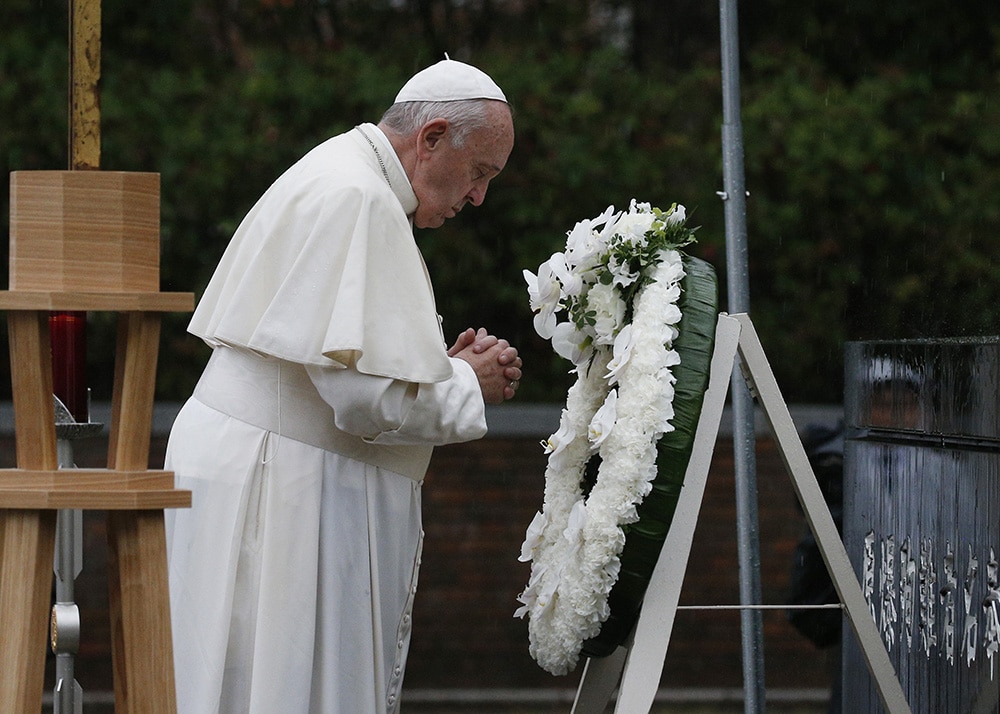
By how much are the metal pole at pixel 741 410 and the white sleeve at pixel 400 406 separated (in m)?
0.93

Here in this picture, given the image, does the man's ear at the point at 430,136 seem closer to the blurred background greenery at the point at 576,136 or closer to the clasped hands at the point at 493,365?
the clasped hands at the point at 493,365

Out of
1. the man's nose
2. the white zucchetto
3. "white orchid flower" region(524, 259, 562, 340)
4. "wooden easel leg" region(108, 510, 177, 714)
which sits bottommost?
"wooden easel leg" region(108, 510, 177, 714)

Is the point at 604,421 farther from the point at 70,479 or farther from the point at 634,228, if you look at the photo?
the point at 70,479

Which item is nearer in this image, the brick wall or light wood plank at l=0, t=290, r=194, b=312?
light wood plank at l=0, t=290, r=194, b=312

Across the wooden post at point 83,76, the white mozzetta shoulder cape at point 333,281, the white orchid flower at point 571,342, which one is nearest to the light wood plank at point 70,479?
the white mozzetta shoulder cape at point 333,281

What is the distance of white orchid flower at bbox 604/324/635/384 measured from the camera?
2758mm

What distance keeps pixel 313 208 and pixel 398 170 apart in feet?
0.86

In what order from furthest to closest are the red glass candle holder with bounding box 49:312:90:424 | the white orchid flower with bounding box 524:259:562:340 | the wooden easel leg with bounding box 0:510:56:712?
the red glass candle holder with bounding box 49:312:90:424
the white orchid flower with bounding box 524:259:562:340
the wooden easel leg with bounding box 0:510:56:712

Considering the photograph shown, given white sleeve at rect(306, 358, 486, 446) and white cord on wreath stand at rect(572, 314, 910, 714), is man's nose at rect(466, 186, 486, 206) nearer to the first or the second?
white sleeve at rect(306, 358, 486, 446)

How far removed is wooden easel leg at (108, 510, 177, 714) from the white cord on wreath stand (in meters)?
0.85

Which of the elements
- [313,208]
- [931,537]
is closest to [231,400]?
[313,208]

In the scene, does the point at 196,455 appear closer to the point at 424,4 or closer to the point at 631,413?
the point at 631,413

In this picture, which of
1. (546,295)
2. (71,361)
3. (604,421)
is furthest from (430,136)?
(71,361)

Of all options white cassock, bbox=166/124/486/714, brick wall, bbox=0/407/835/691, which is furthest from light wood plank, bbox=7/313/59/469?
brick wall, bbox=0/407/835/691
